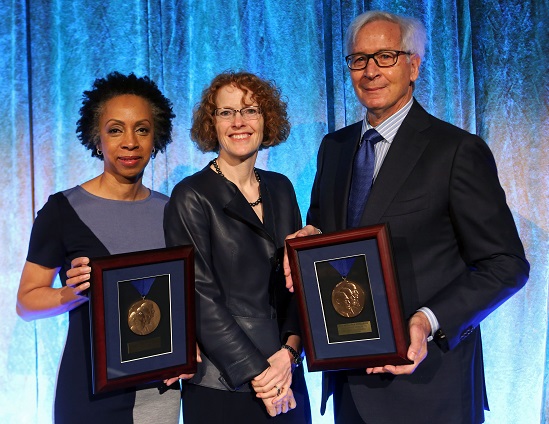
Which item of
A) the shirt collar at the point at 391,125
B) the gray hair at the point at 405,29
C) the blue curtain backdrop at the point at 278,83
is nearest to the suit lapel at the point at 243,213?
the shirt collar at the point at 391,125

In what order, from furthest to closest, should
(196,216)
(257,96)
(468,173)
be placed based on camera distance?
(257,96) → (196,216) → (468,173)

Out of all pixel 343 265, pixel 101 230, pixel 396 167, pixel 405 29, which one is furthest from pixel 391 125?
pixel 101 230

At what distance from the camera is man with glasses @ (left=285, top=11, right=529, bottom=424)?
1736 mm

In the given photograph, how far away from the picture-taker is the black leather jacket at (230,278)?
74.2 inches

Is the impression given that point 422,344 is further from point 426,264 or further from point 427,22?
point 427,22

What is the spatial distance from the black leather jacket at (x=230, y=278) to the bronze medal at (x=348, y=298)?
1.18ft

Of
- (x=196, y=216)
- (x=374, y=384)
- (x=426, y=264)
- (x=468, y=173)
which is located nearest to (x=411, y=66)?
(x=468, y=173)

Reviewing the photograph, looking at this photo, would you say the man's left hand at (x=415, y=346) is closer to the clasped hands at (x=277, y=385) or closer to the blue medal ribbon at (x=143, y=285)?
the clasped hands at (x=277, y=385)

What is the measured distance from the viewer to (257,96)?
209cm

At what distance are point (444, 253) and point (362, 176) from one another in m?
0.32

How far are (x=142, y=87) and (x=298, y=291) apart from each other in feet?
3.41

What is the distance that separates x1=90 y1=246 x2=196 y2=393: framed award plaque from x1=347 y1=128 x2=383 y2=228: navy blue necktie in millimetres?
481

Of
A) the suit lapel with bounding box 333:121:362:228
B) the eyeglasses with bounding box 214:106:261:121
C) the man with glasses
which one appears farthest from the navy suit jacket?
the eyeglasses with bounding box 214:106:261:121

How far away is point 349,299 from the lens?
1.65 m
